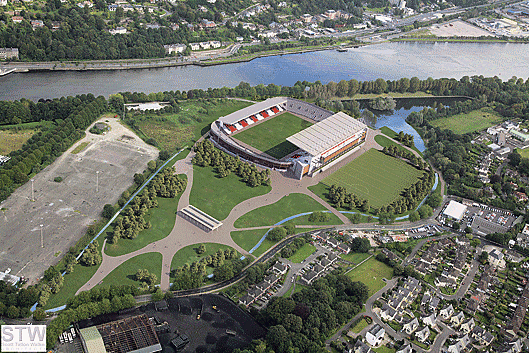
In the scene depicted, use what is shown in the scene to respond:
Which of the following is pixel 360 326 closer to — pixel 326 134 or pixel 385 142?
pixel 326 134

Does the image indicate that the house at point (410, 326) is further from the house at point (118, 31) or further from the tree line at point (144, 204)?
the house at point (118, 31)

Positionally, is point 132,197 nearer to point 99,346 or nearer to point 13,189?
point 13,189

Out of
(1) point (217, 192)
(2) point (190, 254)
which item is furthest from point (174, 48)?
(2) point (190, 254)

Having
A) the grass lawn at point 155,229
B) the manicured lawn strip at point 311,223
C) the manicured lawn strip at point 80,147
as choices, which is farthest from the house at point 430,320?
the manicured lawn strip at point 80,147

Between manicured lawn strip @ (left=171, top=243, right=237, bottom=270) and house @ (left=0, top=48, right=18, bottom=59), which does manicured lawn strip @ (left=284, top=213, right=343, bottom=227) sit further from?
house @ (left=0, top=48, right=18, bottom=59)

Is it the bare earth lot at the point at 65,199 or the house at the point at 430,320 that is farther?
the bare earth lot at the point at 65,199

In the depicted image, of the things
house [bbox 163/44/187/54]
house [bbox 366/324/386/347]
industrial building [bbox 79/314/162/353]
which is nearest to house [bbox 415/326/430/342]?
house [bbox 366/324/386/347]
